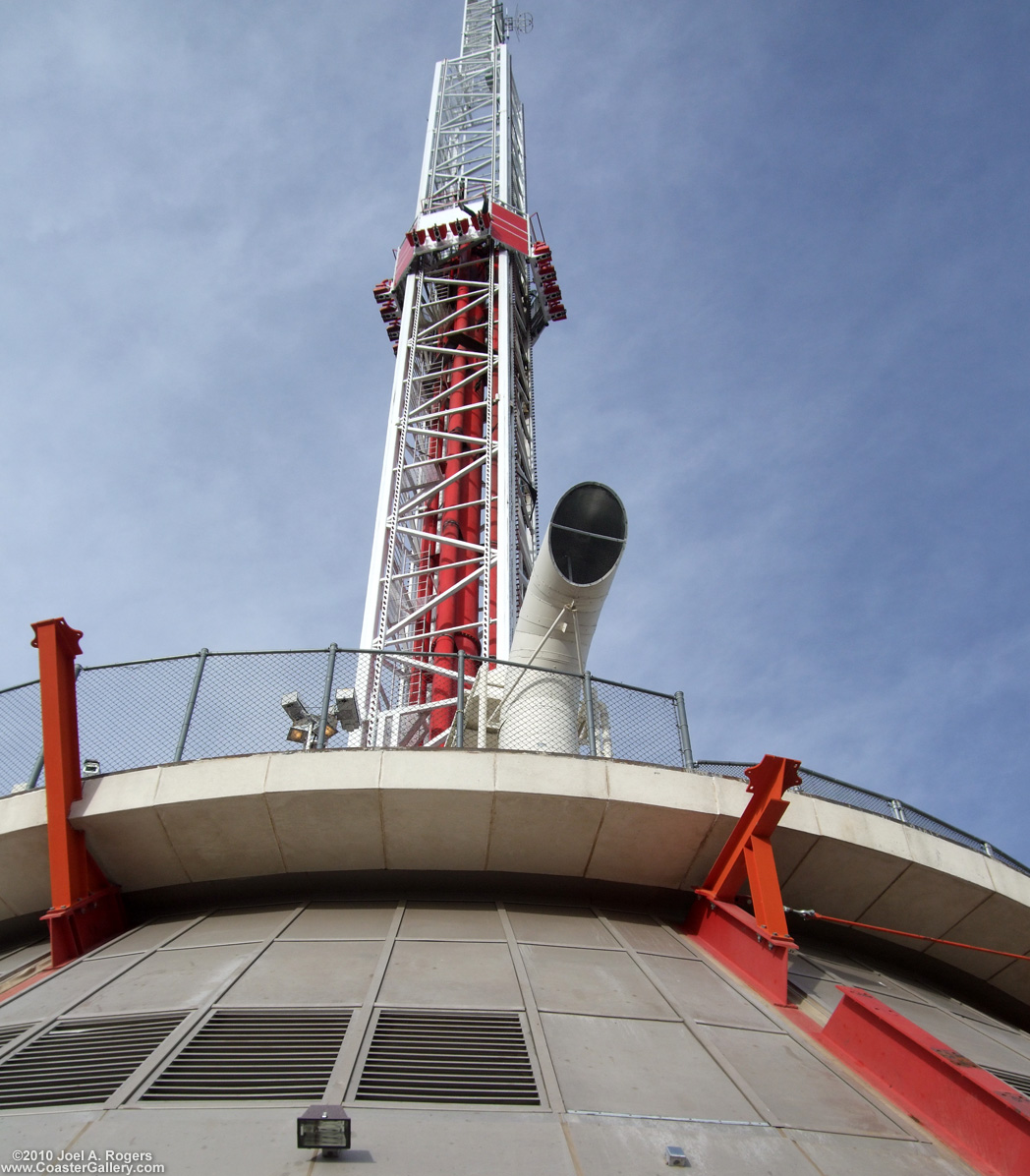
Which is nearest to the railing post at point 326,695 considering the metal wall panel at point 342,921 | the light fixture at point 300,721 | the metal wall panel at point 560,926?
the light fixture at point 300,721

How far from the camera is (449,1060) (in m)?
6.34

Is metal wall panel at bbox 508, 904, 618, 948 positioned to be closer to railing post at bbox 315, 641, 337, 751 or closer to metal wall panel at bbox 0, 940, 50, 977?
railing post at bbox 315, 641, 337, 751

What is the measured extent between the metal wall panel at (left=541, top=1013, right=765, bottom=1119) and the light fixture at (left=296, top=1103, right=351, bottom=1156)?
1606 millimetres

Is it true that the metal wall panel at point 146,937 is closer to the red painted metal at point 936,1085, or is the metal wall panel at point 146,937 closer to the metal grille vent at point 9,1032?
the metal grille vent at point 9,1032

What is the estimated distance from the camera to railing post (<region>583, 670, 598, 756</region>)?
33.1 feet

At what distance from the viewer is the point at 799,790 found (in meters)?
10.1

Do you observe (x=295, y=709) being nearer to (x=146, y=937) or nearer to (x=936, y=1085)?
(x=146, y=937)

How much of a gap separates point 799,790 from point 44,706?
8.50m

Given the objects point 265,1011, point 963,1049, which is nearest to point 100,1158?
point 265,1011

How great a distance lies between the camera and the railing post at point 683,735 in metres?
10.4

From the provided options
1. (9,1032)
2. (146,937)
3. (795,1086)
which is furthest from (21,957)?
(795,1086)

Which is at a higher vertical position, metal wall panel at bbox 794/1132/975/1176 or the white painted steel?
the white painted steel

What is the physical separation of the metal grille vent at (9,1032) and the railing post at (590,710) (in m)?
5.93

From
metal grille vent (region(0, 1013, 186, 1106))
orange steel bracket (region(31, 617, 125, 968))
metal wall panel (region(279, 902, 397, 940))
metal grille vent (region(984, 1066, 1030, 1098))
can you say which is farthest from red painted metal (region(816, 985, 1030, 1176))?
orange steel bracket (region(31, 617, 125, 968))
